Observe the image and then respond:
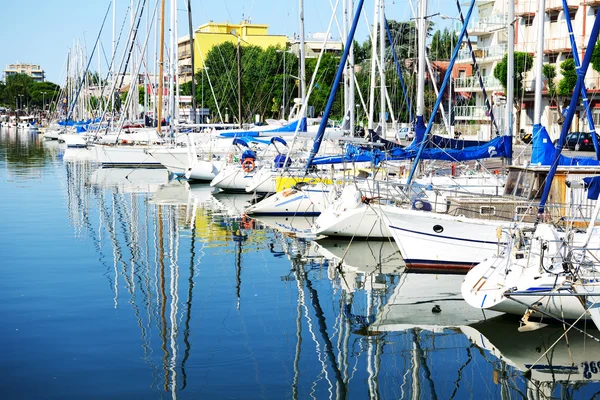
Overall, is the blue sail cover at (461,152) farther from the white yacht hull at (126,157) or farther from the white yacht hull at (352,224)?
the white yacht hull at (126,157)

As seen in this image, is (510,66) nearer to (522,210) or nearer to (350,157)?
(350,157)

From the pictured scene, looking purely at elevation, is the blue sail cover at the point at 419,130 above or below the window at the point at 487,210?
above

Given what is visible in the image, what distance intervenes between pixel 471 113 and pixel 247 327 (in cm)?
5724

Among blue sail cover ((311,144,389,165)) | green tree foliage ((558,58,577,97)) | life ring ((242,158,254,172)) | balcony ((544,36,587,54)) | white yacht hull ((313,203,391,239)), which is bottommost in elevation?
white yacht hull ((313,203,391,239))

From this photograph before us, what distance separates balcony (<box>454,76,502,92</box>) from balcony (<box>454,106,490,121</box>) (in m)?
1.56

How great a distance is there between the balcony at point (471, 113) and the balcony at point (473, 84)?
1.56 meters

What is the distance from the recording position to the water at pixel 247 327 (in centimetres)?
1391

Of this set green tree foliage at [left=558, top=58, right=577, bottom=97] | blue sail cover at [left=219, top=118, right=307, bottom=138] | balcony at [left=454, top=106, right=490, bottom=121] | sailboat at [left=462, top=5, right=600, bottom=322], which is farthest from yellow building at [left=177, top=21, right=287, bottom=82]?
sailboat at [left=462, top=5, right=600, bottom=322]

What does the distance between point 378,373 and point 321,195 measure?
17.6 m

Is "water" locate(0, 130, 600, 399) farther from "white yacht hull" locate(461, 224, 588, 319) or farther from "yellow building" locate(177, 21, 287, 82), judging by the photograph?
"yellow building" locate(177, 21, 287, 82)

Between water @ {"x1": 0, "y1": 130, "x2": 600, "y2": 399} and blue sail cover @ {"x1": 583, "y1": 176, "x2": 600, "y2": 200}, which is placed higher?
blue sail cover @ {"x1": 583, "y1": 176, "x2": 600, "y2": 200}

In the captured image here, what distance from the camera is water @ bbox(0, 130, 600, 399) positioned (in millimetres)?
13914

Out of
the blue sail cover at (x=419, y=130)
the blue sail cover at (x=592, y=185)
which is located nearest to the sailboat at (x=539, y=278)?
the blue sail cover at (x=592, y=185)

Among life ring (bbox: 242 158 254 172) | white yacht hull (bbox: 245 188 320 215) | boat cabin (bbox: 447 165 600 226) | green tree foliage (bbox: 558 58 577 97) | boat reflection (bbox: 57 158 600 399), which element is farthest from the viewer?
green tree foliage (bbox: 558 58 577 97)
